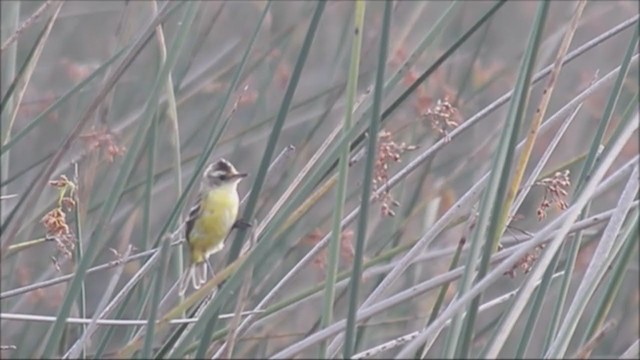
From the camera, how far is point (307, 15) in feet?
13.4

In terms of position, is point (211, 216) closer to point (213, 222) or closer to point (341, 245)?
point (213, 222)

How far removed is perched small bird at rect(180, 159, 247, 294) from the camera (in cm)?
245

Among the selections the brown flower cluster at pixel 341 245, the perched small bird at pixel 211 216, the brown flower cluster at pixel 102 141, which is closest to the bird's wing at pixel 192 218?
the perched small bird at pixel 211 216

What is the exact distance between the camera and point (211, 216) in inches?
96.9

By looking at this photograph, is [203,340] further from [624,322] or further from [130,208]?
[624,322]

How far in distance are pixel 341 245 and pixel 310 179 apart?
125 centimetres

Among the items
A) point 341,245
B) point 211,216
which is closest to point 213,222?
point 211,216

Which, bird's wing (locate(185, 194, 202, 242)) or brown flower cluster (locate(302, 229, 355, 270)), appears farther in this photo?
brown flower cluster (locate(302, 229, 355, 270))

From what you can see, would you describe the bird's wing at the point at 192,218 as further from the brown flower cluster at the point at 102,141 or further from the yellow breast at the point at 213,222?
the brown flower cluster at the point at 102,141

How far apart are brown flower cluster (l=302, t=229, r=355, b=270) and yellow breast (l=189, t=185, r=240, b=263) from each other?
66 centimetres

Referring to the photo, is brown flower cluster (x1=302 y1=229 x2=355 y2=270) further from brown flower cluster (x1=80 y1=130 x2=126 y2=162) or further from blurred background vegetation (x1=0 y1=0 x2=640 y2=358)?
brown flower cluster (x1=80 y1=130 x2=126 y2=162)

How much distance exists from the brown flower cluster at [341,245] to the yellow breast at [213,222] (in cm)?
66

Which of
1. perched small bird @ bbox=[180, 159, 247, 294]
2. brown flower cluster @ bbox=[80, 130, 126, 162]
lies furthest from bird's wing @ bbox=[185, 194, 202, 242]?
brown flower cluster @ bbox=[80, 130, 126, 162]

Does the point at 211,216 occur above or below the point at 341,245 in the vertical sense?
above
